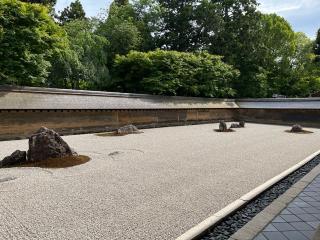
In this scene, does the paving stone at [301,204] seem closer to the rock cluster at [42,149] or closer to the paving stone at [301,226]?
the paving stone at [301,226]

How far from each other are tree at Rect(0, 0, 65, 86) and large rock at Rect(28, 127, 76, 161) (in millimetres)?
7243

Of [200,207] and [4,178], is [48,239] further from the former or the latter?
[4,178]

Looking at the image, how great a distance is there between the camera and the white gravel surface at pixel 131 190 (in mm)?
4059

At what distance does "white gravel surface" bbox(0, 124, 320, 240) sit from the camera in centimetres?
406

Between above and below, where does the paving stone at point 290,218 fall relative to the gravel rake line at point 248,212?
above

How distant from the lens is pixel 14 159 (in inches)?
307

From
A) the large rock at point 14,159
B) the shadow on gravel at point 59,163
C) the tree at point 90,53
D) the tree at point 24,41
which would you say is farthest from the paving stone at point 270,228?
the tree at point 90,53

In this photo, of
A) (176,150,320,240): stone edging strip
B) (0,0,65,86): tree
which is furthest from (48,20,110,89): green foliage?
(176,150,320,240): stone edging strip

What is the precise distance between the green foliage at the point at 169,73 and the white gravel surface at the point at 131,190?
11.5m

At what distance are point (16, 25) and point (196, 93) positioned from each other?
47.0 ft

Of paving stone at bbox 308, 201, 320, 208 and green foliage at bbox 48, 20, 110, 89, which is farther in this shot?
green foliage at bbox 48, 20, 110, 89

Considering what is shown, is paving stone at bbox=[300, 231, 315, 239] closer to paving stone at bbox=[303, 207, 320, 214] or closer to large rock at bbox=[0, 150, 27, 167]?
paving stone at bbox=[303, 207, 320, 214]


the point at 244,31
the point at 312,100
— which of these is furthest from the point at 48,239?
the point at 244,31

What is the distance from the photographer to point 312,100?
22344 mm
